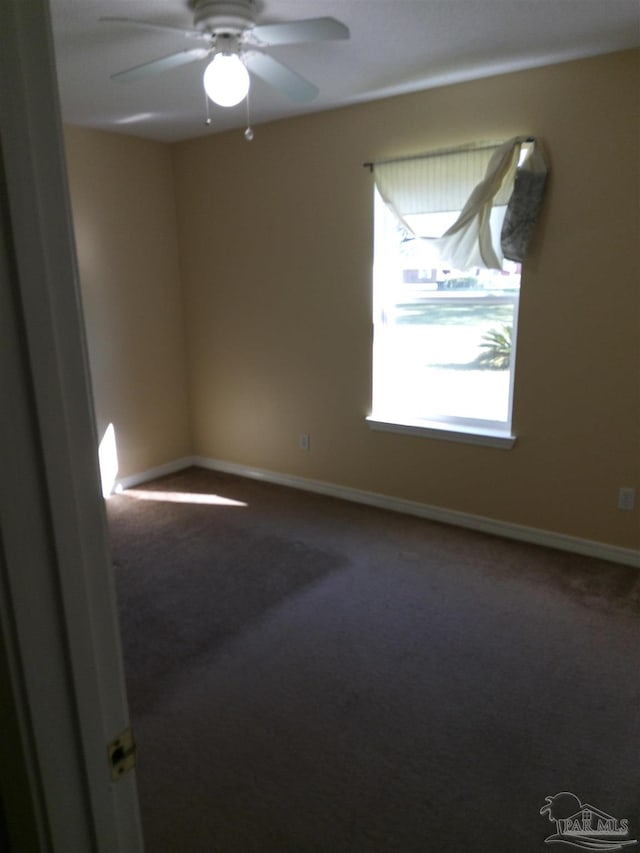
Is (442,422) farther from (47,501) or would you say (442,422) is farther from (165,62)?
(47,501)

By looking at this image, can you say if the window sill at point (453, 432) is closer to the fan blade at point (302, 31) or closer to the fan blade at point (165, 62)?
the fan blade at point (302, 31)

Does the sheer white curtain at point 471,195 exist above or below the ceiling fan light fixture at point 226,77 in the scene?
below

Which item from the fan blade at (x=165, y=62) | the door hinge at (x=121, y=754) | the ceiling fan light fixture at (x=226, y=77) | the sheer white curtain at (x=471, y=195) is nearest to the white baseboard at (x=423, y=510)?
the sheer white curtain at (x=471, y=195)

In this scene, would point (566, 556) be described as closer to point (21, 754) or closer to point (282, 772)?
point (282, 772)

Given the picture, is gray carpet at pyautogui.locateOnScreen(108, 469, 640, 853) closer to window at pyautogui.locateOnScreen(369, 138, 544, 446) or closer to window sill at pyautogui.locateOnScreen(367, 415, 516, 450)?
window sill at pyautogui.locateOnScreen(367, 415, 516, 450)

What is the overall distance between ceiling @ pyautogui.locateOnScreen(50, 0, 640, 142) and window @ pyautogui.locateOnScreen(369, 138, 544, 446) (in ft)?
1.45

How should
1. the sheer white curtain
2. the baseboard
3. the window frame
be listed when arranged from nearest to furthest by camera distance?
the sheer white curtain < the window frame < the baseboard

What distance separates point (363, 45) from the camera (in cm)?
258

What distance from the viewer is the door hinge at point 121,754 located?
69 centimetres

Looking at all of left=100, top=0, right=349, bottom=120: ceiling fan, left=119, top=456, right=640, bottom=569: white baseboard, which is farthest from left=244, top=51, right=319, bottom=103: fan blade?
left=119, top=456, right=640, bottom=569: white baseboard

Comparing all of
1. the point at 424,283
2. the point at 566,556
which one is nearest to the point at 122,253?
the point at 424,283

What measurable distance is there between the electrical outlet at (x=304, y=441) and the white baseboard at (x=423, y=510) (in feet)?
0.79

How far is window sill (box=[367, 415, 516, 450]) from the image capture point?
335 centimetres

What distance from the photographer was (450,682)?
7.30 feet
